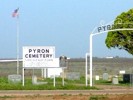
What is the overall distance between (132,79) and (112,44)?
802 centimetres

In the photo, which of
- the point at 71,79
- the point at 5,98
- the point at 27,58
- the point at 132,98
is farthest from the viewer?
the point at 71,79

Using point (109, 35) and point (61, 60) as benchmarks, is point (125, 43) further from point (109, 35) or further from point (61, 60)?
point (61, 60)

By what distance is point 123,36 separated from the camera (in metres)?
56.1

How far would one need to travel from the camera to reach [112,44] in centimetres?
5666

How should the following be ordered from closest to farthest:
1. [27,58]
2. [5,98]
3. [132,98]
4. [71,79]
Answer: [132,98] < [5,98] < [27,58] < [71,79]

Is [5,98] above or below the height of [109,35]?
below

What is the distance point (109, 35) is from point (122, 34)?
1.38 m

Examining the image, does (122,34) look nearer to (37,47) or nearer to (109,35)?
(109,35)

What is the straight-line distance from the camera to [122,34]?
56250 millimetres

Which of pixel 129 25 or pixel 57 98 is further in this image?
pixel 129 25

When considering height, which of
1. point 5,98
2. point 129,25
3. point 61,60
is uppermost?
point 129,25

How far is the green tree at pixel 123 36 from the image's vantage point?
55597 millimetres

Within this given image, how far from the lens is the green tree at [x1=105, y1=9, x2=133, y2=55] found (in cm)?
5560

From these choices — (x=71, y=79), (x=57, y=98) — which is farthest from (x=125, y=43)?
(x=57, y=98)
